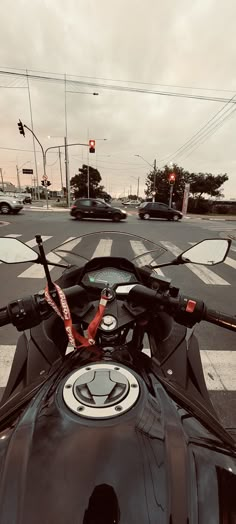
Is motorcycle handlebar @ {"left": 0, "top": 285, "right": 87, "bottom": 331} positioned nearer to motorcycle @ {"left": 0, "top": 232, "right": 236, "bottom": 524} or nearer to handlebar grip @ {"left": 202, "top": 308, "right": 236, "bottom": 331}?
motorcycle @ {"left": 0, "top": 232, "right": 236, "bottom": 524}

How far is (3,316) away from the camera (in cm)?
136

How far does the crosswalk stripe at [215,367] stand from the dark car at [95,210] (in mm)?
19146

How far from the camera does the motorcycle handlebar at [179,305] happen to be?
139cm

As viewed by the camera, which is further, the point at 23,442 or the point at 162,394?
the point at 162,394

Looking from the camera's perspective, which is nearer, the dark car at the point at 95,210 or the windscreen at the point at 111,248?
the windscreen at the point at 111,248

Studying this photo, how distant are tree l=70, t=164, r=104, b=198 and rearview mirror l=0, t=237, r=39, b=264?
232 feet

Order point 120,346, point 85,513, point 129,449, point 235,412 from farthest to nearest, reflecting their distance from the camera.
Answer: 1. point 235,412
2. point 120,346
3. point 129,449
4. point 85,513

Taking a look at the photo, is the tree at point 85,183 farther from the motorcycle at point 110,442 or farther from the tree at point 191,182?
the motorcycle at point 110,442

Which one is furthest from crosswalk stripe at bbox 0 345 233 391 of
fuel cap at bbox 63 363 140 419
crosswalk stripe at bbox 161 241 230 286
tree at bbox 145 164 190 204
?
tree at bbox 145 164 190 204

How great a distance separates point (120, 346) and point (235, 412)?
1.92 m

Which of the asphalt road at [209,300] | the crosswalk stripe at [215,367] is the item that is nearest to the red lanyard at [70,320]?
the asphalt road at [209,300]

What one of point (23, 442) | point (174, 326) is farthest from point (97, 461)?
point (174, 326)

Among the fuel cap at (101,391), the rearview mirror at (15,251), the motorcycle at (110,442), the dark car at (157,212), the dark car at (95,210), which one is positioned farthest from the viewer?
the dark car at (157,212)

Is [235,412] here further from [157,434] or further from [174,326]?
[157,434]
